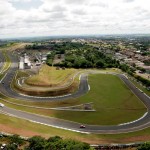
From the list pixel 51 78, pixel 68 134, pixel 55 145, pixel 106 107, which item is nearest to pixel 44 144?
pixel 55 145

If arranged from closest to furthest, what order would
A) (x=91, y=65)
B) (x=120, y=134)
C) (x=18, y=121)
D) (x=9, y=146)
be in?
(x=9, y=146)
(x=120, y=134)
(x=18, y=121)
(x=91, y=65)

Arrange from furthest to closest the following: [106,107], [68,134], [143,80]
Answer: [143,80], [106,107], [68,134]

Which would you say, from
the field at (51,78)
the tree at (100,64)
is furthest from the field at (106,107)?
the tree at (100,64)

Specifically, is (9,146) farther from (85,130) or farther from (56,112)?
(56,112)

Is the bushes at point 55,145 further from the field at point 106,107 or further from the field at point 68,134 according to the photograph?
the field at point 106,107

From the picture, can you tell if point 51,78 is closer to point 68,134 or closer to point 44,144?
point 68,134

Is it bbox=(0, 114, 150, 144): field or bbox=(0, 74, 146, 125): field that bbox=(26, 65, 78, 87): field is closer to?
bbox=(0, 74, 146, 125): field

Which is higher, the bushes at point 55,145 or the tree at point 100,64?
the tree at point 100,64

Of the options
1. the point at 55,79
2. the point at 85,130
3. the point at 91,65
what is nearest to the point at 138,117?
the point at 85,130
